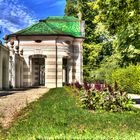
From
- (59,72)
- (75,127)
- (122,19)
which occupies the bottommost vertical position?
(75,127)

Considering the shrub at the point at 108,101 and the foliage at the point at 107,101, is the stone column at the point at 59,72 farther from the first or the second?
the shrub at the point at 108,101

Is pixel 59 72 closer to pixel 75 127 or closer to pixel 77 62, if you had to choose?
pixel 77 62

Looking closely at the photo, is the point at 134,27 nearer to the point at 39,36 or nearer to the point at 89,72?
the point at 39,36

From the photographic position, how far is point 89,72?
194 ft

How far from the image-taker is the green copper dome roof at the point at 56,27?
52062mm

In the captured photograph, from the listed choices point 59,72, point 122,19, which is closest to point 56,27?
point 59,72

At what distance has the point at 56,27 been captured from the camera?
5653cm

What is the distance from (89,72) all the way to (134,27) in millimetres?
40649

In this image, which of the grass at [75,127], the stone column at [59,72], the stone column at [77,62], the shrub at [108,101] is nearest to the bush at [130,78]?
the stone column at [59,72]

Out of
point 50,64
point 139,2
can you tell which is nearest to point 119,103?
point 139,2

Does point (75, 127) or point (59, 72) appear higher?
point (59, 72)

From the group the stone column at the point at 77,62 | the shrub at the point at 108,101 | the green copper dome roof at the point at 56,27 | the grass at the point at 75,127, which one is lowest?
the grass at the point at 75,127

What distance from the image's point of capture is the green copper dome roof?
5206cm

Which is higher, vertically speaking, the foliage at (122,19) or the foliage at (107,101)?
the foliage at (122,19)
